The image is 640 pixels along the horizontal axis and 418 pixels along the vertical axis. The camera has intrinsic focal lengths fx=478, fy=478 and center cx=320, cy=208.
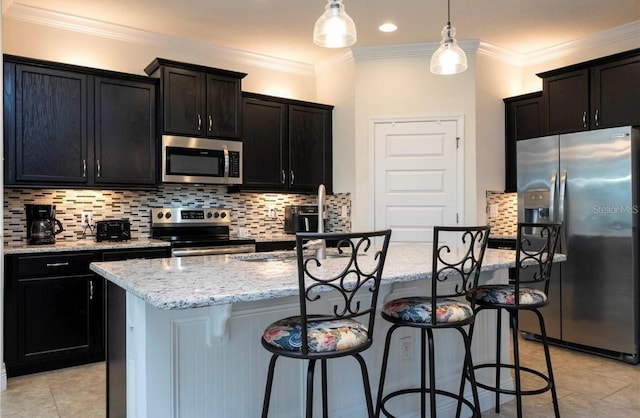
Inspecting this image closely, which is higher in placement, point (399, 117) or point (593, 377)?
point (399, 117)

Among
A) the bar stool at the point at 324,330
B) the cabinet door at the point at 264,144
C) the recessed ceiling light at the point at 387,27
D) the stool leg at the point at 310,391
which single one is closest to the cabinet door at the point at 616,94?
the recessed ceiling light at the point at 387,27

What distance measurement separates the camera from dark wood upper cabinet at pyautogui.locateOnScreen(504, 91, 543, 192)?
4.55 m

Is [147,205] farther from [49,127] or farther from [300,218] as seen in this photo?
[300,218]

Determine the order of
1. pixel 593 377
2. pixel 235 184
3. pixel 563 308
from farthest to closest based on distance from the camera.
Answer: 1. pixel 235 184
2. pixel 563 308
3. pixel 593 377

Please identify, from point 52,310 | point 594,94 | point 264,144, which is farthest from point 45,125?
point 594,94

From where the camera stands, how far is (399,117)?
15.4ft

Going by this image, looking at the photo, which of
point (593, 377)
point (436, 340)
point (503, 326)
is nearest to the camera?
point (436, 340)

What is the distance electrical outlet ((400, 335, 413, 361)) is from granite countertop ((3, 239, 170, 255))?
85.2 inches

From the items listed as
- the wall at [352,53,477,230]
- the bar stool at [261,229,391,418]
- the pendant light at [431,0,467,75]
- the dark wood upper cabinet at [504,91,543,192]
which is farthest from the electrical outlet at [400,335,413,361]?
the dark wood upper cabinet at [504,91,543,192]

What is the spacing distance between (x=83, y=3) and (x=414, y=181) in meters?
3.19

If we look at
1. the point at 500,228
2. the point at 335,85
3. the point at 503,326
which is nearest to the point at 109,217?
the point at 335,85

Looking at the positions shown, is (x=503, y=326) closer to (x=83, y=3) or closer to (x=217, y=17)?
(x=217, y=17)

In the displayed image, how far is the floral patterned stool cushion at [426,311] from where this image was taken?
1.93 metres

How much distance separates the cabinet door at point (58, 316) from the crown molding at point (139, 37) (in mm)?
2055
